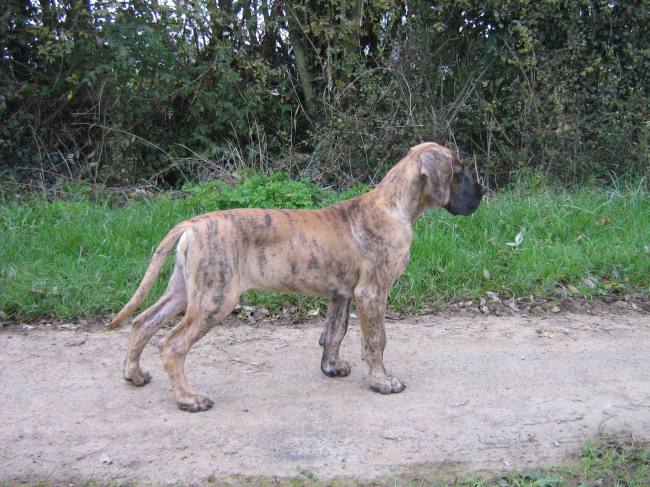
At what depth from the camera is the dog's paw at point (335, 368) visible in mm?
4961

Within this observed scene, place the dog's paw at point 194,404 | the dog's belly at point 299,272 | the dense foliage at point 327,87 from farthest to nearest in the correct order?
1. the dense foliage at point 327,87
2. the dog's belly at point 299,272
3. the dog's paw at point 194,404

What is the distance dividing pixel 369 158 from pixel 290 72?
203 centimetres

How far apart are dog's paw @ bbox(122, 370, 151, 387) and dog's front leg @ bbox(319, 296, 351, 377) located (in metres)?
1.28

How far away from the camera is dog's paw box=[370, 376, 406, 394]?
465 cm

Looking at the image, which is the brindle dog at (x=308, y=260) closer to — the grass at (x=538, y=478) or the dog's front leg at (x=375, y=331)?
the dog's front leg at (x=375, y=331)

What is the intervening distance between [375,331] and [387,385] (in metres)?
0.38

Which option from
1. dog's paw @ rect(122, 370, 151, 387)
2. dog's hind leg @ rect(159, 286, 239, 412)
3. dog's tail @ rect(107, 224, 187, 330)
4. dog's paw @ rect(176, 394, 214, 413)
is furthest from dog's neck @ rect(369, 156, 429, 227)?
dog's paw @ rect(122, 370, 151, 387)

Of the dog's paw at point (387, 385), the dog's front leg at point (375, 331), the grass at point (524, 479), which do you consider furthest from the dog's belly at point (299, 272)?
the grass at point (524, 479)

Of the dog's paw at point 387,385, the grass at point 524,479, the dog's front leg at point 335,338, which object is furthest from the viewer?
the dog's front leg at point 335,338

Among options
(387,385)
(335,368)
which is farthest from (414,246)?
(387,385)

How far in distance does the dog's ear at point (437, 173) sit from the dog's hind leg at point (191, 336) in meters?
1.55

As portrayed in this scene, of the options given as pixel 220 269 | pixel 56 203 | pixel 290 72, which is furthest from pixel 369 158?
pixel 220 269

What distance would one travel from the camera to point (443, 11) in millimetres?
9641

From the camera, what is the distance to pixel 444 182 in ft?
15.7
